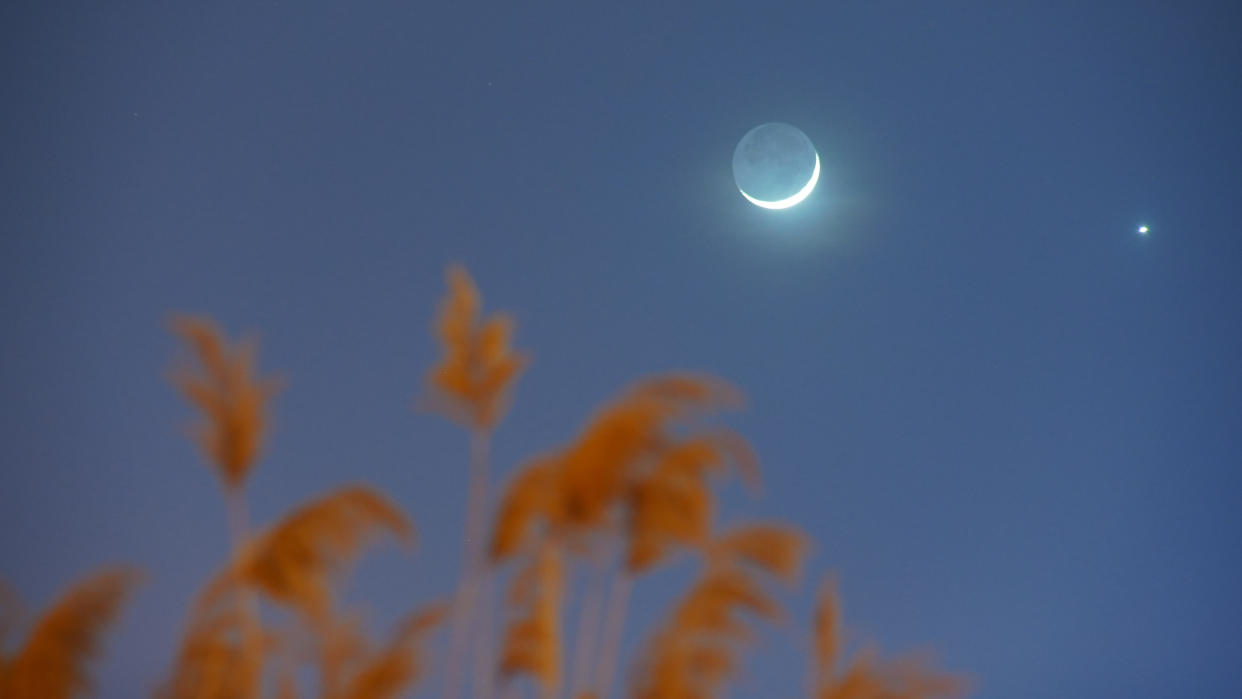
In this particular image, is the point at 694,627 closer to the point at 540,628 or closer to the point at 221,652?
the point at 540,628

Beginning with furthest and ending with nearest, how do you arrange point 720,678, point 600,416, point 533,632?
point 720,678
point 533,632
point 600,416

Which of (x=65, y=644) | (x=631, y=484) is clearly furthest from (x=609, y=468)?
(x=65, y=644)

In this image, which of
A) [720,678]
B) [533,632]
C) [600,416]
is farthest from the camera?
[720,678]

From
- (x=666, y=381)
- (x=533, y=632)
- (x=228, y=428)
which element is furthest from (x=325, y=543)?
(x=666, y=381)

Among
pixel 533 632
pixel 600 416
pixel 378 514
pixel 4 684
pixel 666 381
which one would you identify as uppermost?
pixel 666 381

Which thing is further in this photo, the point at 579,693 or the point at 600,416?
the point at 579,693

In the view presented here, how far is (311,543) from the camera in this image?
3.24m

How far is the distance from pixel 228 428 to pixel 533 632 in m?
1.37

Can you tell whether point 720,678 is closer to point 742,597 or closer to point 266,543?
point 742,597

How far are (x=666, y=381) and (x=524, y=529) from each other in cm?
74

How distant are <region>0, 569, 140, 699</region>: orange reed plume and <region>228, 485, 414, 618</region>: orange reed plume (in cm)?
116

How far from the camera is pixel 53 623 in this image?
151 inches

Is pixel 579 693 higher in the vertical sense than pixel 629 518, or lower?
lower

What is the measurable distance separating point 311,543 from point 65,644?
152 cm
